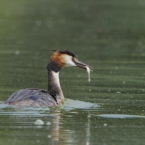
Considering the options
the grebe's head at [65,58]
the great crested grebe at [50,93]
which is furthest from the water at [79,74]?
the grebe's head at [65,58]

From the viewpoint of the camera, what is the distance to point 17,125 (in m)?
11.3

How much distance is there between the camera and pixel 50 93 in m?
13.8

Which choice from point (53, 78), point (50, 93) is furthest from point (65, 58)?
point (50, 93)

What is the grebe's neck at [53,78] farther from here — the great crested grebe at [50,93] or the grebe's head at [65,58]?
the grebe's head at [65,58]

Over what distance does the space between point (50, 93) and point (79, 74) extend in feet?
14.3

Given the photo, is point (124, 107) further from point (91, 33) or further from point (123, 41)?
point (91, 33)

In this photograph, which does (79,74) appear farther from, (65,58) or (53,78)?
(65,58)

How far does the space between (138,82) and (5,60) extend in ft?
15.1

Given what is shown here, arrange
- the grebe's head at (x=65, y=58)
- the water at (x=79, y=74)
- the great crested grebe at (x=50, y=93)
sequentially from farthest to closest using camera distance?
the grebe's head at (x=65, y=58)
the great crested grebe at (x=50, y=93)
the water at (x=79, y=74)

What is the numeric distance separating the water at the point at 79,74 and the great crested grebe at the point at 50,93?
0.59 ft

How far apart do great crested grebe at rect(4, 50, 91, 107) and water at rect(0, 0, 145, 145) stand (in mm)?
181

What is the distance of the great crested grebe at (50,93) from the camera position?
1270 centimetres

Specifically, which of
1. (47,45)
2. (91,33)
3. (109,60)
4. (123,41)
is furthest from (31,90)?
(91,33)

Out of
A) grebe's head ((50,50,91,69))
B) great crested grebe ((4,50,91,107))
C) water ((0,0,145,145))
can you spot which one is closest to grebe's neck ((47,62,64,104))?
great crested grebe ((4,50,91,107))
